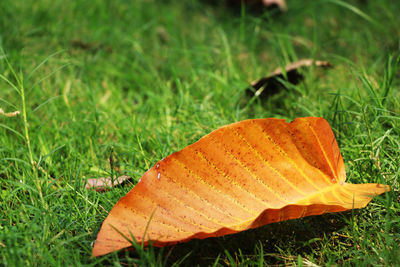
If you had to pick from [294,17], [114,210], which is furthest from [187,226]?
[294,17]

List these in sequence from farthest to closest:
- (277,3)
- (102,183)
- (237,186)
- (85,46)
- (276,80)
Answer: (277,3) → (85,46) → (276,80) → (102,183) → (237,186)

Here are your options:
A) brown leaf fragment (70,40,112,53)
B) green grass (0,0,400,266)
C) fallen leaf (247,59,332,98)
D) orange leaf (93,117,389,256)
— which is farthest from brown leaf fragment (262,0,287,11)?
orange leaf (93,117,389,256)

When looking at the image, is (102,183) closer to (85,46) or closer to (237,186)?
(237,186)

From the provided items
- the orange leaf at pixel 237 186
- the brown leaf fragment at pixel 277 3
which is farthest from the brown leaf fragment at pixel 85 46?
the orange leaf at pixel 237 186

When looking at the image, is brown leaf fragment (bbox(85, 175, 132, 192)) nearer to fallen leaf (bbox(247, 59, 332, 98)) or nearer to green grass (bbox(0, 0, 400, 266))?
green grass (bbox(0, 0, 400, 266))

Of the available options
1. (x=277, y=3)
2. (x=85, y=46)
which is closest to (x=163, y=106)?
(x=85, y=46)

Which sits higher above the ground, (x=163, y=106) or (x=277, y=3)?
(x=277, y=3)

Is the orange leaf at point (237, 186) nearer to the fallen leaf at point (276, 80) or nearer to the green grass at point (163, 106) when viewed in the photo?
the green grass at point (163, 106)
